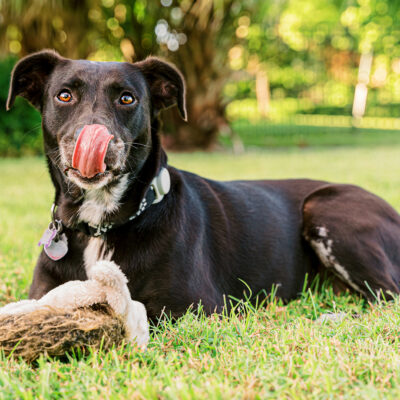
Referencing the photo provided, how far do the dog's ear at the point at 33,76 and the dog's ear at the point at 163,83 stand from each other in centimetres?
52

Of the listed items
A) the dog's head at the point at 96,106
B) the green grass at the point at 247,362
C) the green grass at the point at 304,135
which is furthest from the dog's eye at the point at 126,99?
the green grass at the point at 304,135

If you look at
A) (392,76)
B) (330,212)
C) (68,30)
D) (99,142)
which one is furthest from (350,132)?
(99,142)

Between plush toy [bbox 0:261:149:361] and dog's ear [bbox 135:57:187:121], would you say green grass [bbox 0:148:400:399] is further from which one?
dog's ear [bbox 135:57:187:121]

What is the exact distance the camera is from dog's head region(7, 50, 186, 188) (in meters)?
2.49

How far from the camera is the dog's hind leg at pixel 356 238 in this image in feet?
10.7

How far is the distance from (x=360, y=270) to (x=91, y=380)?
2.05 meters

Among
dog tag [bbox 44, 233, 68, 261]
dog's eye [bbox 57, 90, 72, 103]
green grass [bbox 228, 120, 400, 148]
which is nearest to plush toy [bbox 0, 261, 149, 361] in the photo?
dog tag [bbox 44, 233, 68, 261]

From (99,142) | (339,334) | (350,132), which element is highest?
(99,142)

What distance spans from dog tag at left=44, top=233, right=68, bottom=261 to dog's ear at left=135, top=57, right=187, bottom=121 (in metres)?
1.00

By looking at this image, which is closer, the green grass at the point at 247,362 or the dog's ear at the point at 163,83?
the green grass at the point at 247,362

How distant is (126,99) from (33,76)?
682 mm

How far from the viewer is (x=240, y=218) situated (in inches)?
131

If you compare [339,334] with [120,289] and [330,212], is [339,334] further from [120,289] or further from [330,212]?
[330,212]

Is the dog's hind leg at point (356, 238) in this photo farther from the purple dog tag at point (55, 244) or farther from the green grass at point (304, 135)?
the green grass at point (304, 135)
